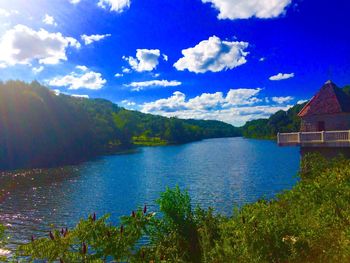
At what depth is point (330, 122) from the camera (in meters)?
26.5

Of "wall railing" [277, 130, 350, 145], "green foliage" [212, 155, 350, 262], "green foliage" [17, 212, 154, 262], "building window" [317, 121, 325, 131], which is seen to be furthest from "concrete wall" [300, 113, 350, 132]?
"green foliage" [17, 212, 154, 262]

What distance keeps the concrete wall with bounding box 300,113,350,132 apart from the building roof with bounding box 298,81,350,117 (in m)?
0.34

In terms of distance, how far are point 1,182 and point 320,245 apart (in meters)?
49.5

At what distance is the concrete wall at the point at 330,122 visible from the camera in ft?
85.2

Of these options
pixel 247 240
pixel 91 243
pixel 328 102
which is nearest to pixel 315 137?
pixel 328 102

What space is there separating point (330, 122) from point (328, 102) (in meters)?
1.66

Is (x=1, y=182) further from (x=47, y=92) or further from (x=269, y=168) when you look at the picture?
(x=47, y=92)

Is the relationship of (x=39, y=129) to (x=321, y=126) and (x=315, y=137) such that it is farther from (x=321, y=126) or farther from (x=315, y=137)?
(x=315, y=137)

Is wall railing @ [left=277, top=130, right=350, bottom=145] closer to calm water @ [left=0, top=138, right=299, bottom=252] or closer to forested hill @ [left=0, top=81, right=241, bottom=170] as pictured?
calm water @ [left=0, top=138, right=299, bottom=252]

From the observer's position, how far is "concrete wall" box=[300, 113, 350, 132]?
25969mm

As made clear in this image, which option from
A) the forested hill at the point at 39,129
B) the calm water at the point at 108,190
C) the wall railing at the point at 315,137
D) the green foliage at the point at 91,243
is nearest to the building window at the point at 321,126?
the wall railing at the point at 315,137

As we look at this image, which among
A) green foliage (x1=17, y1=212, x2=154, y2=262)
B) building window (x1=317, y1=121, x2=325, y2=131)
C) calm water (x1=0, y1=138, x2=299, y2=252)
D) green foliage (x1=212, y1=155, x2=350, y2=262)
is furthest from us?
calm water (x1=0, y1=138, x2=299, y2=252)

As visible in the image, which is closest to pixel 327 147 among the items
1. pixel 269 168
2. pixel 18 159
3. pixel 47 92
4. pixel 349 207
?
pixel 349 207

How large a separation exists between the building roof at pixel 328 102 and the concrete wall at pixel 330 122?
0.34 metres
